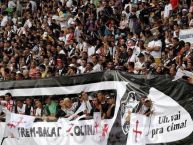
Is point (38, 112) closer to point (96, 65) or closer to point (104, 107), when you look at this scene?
point (104, 107)

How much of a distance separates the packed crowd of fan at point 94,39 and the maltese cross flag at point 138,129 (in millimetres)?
1417

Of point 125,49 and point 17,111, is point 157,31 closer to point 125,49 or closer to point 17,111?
point 125,49

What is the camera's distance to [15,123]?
15.1 metres

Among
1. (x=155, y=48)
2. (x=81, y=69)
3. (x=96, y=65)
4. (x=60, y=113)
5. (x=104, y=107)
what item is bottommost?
(x=60, y=113)

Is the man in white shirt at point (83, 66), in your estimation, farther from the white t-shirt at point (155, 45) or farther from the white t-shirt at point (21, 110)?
the white t-shirt at point (21, 110)

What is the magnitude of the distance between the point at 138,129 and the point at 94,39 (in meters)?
7.86

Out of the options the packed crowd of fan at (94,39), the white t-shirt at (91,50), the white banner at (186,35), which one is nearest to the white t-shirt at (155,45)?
the packed crowd of fan at (94,39)

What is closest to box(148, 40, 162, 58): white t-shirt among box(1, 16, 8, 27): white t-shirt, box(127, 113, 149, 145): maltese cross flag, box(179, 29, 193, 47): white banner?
box(179, 29, 193, 47): white banner

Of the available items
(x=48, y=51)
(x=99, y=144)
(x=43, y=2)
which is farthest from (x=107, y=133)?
(x=43, y=2)

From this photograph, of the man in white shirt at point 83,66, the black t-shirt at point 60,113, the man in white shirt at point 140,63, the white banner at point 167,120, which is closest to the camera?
the white banner at point 167,120

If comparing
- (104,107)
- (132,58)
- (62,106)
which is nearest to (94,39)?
(132,58)

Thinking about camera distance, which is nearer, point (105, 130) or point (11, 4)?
point (105, 130)

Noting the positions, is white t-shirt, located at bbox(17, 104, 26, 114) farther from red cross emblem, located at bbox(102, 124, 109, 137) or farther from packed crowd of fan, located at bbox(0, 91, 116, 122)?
red cross emblem, located at bbox(102, 124, 109, 137)

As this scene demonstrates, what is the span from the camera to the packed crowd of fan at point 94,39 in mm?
16359
